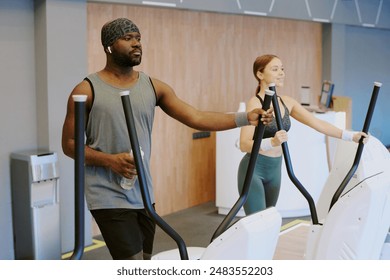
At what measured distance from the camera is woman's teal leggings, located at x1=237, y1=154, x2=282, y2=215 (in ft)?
10.5

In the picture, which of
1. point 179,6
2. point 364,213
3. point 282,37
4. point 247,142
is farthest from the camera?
point 282,37

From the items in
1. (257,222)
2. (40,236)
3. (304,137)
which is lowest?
(40,236)

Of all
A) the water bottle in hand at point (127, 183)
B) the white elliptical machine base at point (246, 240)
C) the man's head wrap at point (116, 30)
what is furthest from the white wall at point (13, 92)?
the white elliptical machine base at point (246, 240)

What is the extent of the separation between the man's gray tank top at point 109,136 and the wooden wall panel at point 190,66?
267 cm

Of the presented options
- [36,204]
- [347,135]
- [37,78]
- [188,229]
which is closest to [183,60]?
[188,229]

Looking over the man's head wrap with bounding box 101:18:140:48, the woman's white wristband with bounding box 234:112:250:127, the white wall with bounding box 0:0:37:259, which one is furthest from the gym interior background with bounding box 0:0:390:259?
the woman's white wristband with bounding box 234:112:250:127

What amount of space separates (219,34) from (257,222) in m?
4.79

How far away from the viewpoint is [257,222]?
1362 mm

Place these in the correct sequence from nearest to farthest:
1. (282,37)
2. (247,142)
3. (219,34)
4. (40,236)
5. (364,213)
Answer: (364,213)
(247,142)
(40,236)
(219,34)
(282,37)

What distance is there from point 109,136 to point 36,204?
2.08m

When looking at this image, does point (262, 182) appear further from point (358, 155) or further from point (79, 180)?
point (79, 180)

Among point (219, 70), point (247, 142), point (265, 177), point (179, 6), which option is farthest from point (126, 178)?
point (219, 70)

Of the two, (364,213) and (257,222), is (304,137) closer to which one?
(364,213)

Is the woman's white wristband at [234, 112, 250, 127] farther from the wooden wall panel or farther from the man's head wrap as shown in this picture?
the wooden wall panel
